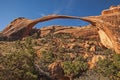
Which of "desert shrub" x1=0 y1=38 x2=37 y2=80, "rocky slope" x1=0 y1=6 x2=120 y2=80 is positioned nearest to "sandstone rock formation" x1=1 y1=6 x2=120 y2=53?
"rocky slope" x1=0 y1=6 x2=120 y2=80

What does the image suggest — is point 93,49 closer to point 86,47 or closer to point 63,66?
point 86,47

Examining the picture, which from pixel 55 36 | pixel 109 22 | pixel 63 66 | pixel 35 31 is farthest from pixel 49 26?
pixel 109 22

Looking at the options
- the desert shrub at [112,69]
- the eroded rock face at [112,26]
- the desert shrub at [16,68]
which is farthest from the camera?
the desert shrub at [112,69]

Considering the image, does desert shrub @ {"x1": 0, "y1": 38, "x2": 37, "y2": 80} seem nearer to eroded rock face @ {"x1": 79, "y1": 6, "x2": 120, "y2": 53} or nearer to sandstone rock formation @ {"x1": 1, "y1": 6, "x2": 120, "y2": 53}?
sandstone rock formation @ {"x1": 1, "y1": 6, "x2": 120, "y2": 53}

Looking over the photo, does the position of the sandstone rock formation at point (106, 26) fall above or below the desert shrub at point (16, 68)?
above

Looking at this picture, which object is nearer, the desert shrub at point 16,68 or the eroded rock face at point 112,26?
the eroded rock face at point 112,26

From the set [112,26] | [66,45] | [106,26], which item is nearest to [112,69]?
[106,26]

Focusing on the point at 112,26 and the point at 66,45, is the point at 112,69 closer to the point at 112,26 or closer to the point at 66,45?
the point at 112,26

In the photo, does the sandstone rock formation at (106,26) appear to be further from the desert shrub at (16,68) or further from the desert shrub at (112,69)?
the desert shrub at (112,69)

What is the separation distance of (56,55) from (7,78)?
40821 millimetres

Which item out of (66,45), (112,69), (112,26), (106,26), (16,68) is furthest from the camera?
(66,45)

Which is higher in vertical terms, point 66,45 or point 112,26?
point 66,45

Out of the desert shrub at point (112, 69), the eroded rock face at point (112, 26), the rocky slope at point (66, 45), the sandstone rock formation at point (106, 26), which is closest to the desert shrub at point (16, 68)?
the rocky slope at point (66, 45)

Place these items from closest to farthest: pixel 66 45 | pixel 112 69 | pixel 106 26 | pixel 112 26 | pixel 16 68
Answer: pixel 112 26 → pixel 106 26 → pixel 16 68 → pixel 112 69 → pixel 66 45
